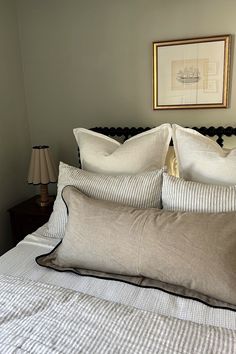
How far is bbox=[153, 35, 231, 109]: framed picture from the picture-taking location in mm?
1768

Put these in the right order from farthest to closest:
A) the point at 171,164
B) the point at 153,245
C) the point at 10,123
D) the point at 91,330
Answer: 1. the point at 10,123
2. the point at 171,164
3. the point at 153,245
4. the point at 91,330

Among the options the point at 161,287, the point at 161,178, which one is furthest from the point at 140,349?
the point at 161,178

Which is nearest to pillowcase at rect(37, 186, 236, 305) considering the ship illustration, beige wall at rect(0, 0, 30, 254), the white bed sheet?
the white bed sheet

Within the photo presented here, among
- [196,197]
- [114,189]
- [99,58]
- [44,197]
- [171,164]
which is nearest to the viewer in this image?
[196,197]

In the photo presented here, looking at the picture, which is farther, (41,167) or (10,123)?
(10,123)

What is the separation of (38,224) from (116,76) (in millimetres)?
1192

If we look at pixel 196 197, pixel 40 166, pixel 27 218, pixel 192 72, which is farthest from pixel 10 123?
pixel 196 197

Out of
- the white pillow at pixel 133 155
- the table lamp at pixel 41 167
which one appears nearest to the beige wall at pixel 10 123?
the table lamp at pixel 41 167

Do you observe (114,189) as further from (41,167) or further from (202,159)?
(41,167)

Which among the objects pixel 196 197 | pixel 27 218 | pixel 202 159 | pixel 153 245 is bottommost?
pixel 27 218

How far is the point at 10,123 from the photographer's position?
2346 mm

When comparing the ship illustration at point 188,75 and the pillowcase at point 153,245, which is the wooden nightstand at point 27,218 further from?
the ship illustration at point 188,75

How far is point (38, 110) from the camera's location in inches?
96.0

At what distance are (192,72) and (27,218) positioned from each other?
1501 mm
